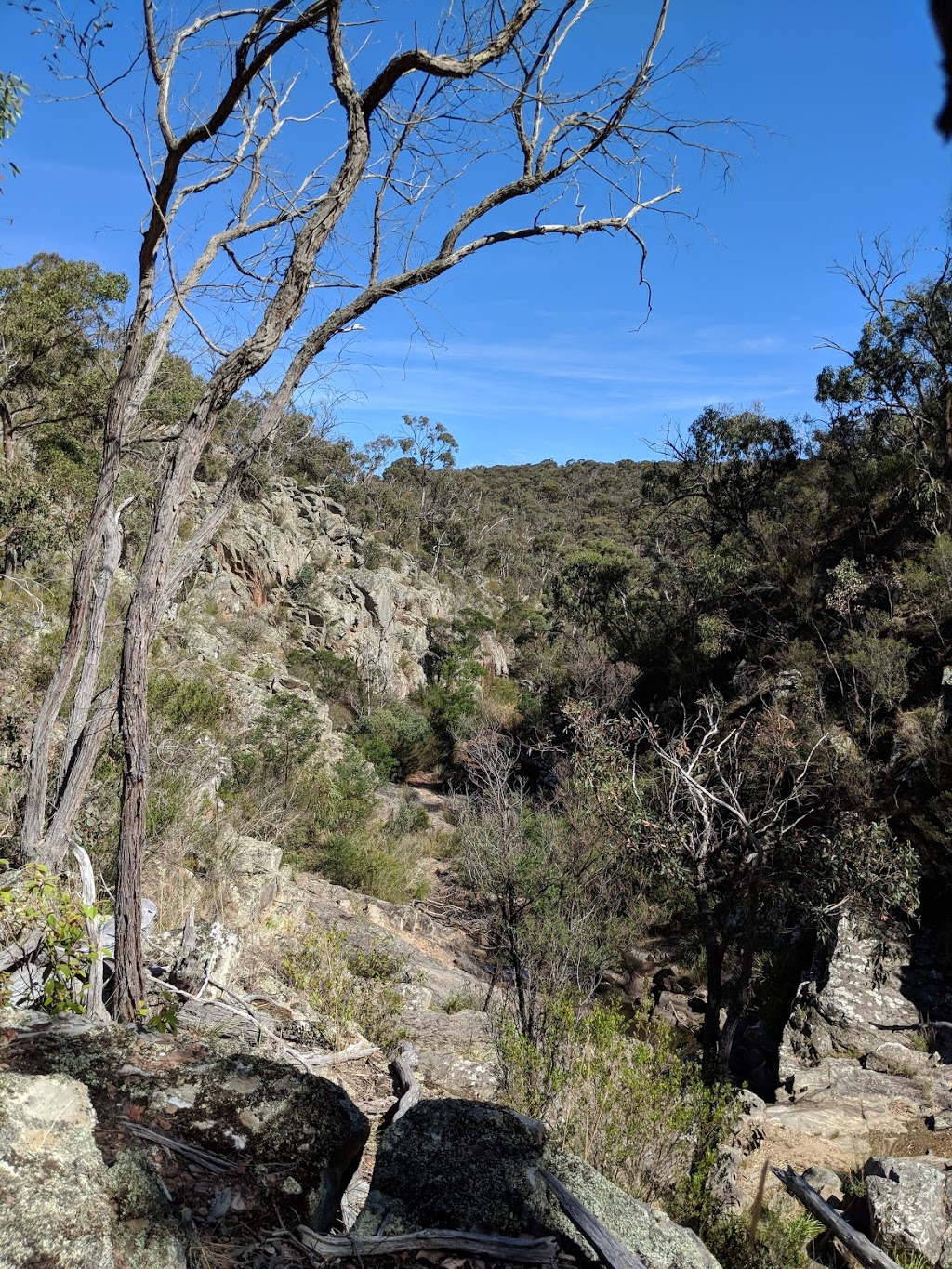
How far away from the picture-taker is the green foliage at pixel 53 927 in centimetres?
268

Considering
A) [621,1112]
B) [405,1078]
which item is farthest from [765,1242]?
[405,1078]

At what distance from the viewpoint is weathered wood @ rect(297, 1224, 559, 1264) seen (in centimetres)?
162

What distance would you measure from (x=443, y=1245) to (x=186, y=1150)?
2.08 feet

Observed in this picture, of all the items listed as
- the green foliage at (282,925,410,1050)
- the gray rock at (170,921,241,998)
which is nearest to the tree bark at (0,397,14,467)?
the green foliage at (282,925,410,1050)

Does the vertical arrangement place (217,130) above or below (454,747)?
above

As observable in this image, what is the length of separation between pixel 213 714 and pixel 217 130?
833 centimetres

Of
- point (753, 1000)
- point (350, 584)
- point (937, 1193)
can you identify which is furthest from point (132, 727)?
point (350, 584)

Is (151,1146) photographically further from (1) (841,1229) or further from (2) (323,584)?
(2) (323,584)

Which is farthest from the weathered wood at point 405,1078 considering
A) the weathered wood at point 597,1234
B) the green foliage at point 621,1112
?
the weathered wood at point 597,1234

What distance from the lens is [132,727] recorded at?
3053 mm

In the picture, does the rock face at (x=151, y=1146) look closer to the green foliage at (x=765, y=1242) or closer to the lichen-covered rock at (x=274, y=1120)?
the lichen-covered rock at (x=274, y=1120)

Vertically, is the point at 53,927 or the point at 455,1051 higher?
the point at 53,927

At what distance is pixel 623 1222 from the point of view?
1929 mm

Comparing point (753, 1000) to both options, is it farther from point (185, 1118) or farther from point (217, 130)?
point (217, 130)
